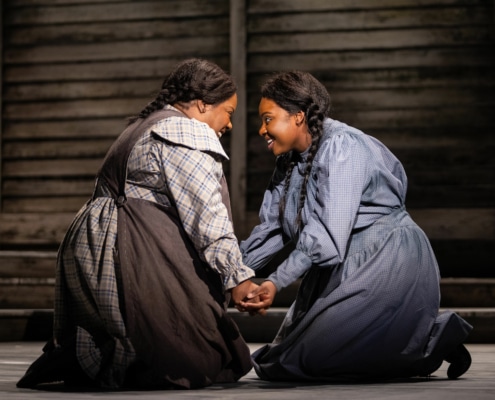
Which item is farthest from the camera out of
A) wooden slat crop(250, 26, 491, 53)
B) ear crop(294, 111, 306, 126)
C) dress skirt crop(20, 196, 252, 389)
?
wooden slat crop(250, 26, 491, 53)

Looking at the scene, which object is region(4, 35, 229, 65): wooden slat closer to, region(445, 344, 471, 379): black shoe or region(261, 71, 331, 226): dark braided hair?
region(261, 71, 331, 226): dark braided hair

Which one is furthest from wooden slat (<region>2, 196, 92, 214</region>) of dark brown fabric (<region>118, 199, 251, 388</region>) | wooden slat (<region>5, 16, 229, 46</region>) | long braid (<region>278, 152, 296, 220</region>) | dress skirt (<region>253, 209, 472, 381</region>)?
dark brown fabric (<region>118, 199, 251, 388</region>)

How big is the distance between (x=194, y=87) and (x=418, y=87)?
384cm

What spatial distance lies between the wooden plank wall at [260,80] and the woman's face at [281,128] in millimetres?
3361

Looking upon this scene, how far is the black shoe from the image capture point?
340cm

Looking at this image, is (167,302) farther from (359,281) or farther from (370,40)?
(370,40)

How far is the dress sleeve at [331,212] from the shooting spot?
3.25m

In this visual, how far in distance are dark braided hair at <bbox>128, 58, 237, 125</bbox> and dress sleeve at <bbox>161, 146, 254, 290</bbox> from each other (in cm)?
26

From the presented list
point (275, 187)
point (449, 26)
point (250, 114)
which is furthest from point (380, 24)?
point (275, 187)

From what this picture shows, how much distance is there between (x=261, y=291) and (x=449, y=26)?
13.7 ft

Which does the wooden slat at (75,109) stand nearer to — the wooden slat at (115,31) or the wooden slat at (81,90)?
the wooden slat at (81,90)

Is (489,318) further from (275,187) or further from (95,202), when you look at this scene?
(95,202)

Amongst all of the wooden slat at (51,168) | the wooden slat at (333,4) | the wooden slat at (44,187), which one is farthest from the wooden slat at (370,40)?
the wooden slat at (44,187)

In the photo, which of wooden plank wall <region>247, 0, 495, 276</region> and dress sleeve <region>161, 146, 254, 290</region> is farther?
wooden plank wall <region>247, 0, 495, 276</region>
